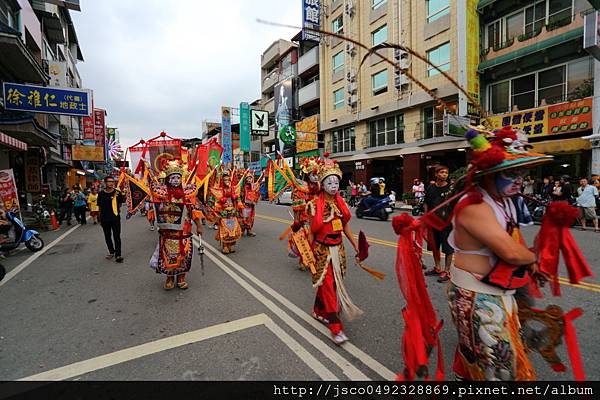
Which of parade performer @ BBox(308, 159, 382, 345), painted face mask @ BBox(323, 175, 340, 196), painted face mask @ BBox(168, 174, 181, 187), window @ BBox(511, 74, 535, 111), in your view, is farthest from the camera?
window @ BBox(511, 74, 535, 111)

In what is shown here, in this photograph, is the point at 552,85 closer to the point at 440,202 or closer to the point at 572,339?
the point at 440,202

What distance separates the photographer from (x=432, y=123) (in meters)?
18.2

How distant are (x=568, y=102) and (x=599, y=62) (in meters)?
1.57

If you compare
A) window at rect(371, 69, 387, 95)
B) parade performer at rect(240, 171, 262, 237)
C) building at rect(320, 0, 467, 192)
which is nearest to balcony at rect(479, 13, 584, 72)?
building at rect(320, 0, 467, 192)

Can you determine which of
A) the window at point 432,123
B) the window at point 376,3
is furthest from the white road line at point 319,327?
the window at point 376,3

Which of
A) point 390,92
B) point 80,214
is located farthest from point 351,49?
point 80,214

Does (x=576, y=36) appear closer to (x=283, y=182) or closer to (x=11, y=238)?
(x=283, y=182)

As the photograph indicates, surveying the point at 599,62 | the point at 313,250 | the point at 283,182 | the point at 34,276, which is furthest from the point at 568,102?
the point at 34,276

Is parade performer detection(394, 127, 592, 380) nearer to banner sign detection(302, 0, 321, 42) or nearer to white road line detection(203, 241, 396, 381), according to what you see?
white road line detection(203, 241, 396, 381)

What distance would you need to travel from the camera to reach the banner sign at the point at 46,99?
35.1 ft

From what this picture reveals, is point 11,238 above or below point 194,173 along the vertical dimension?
below

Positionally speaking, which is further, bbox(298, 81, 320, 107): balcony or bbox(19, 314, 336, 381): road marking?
bbox(298, 81, 320, 107): balcony

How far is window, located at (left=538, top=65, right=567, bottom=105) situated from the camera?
1285cm

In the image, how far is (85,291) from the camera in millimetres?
4824
